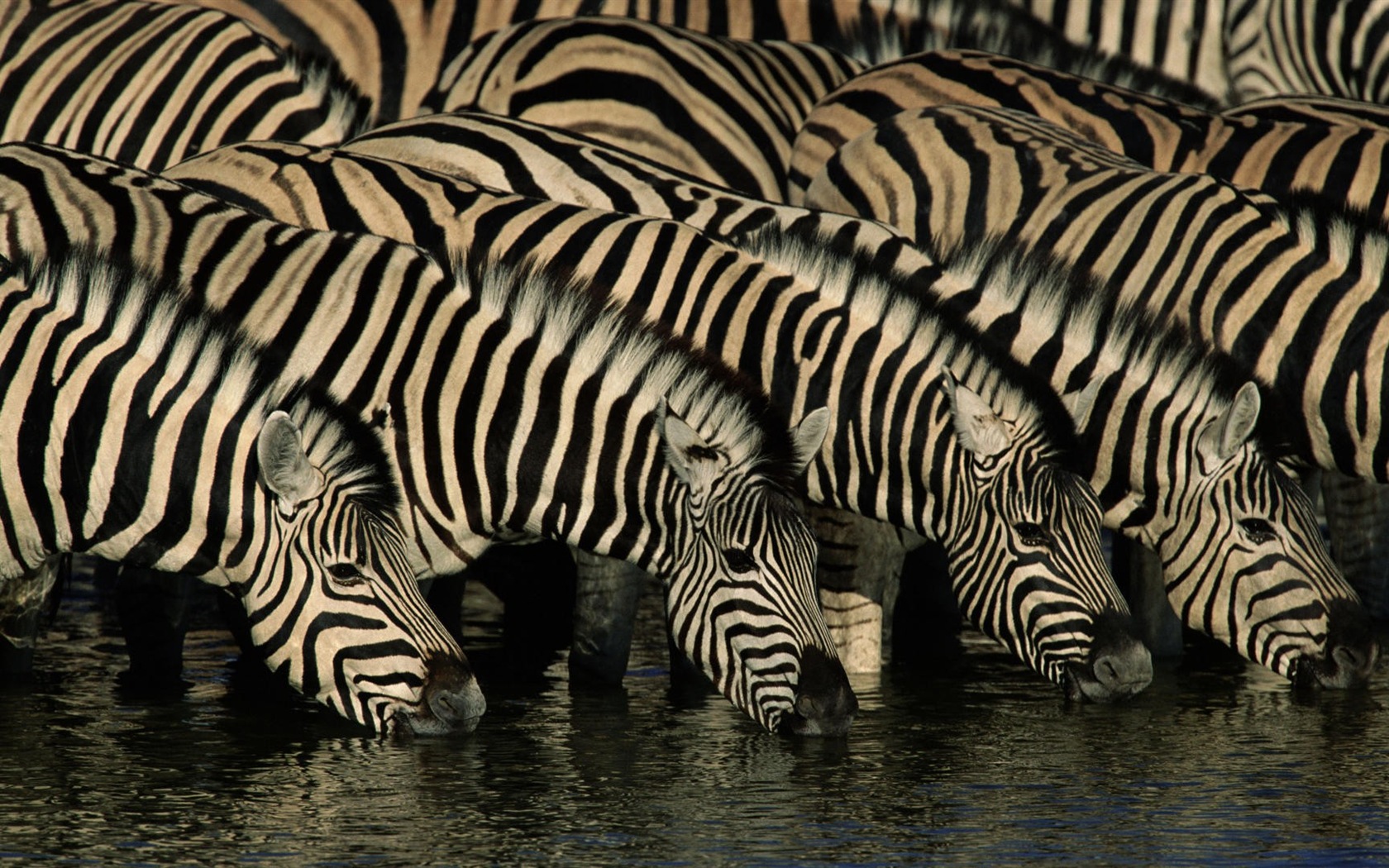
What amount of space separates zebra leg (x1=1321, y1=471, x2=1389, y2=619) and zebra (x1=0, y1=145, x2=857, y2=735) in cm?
429

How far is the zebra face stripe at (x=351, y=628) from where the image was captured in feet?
27.9

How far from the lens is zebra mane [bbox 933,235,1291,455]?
10422mm

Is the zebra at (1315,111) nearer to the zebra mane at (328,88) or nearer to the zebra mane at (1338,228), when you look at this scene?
the zebra mane at (1338,228)

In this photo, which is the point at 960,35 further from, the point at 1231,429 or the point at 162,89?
the point at 1231,429

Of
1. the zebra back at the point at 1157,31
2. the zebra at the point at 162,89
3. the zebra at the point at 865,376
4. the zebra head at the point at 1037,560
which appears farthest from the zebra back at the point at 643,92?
the zebra head at the point at 1037,560

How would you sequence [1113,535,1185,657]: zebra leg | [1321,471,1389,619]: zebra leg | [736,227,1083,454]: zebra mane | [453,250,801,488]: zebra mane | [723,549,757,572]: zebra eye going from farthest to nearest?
1. [1321,471,1389,619]: zebra leg
2. [1113,535,1185,657]: zebra leg
3. [736,227,1083,454]: zebra mane
4. [453,250,801,488]: zebra mane
5. [723,549,757,572]: zebra eye

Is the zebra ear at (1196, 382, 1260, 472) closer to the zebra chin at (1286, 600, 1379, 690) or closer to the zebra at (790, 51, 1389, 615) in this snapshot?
the zebra chin at (1286, 600, 1379, 690)

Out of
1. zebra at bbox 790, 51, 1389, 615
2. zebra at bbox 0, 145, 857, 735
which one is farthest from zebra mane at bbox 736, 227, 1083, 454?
zebra at bbox 790, 51, 1389, 615

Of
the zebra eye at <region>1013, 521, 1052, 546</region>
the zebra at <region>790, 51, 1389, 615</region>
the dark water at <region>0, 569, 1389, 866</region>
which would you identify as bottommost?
the dark water at <region>0, 569, 1389, 866</region>

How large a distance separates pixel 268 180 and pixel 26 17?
360 centimetres

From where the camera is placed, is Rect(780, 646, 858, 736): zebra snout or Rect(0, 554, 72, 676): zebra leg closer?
Rect(780, 646, 858, 736): zebra snout

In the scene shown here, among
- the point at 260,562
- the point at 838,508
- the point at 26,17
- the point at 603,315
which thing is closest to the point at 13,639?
the point at 260,562

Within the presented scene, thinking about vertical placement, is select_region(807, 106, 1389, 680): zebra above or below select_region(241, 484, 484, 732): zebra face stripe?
above

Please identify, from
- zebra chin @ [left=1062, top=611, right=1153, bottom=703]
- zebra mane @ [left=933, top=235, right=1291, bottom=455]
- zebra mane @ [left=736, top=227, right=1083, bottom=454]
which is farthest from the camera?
zebra mane @ [left=933, top=235, right=1291, bottom=455]
